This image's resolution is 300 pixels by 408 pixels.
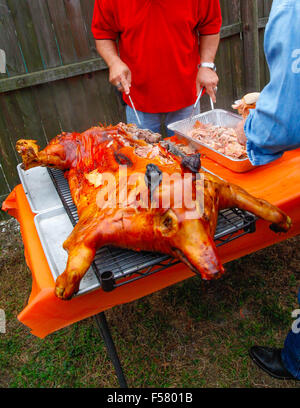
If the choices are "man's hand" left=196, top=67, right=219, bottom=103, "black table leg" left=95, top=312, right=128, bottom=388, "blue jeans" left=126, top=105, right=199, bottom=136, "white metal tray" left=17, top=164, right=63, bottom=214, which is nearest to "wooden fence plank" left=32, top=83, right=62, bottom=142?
"blue jeans" left=126, top=105, right=199, bottom=136

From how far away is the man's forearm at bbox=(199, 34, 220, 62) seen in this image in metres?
3.23

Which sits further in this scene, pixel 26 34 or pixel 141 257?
pixel 26 34

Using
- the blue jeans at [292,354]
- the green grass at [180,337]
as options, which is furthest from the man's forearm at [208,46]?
the blue jeans at [292,354]

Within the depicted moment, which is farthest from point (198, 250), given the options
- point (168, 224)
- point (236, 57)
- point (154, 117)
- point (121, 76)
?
point (236, 57)

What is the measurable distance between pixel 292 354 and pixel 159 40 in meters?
2.75

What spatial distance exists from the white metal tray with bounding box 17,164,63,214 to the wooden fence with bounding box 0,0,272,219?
1.90 meters

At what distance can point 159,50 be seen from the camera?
2.96 meters

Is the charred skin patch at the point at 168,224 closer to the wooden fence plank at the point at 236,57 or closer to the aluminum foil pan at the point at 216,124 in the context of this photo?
the aluminum foil pan at the point at 216,124

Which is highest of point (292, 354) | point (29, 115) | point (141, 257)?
point (29, 115)

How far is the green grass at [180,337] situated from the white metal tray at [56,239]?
4.19 feet

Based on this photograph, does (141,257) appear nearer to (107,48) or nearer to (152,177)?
(152,177)

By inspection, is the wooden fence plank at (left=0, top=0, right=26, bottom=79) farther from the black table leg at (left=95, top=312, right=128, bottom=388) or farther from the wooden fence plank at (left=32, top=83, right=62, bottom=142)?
the black table leg at (left=95, top=312, right=128, bottom=388)

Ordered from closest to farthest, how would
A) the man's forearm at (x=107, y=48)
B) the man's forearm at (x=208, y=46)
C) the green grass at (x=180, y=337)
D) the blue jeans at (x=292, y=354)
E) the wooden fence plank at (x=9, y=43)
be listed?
the blue jeans at (x=292, y=354) → the green grass at (x=180, y=337) → the man's forearm at (x=107, y=48) → the man's forearm at (x=208, y=46) → the wooden fence plank at (x=9, y=43)

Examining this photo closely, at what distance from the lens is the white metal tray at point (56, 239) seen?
57.6 inches
